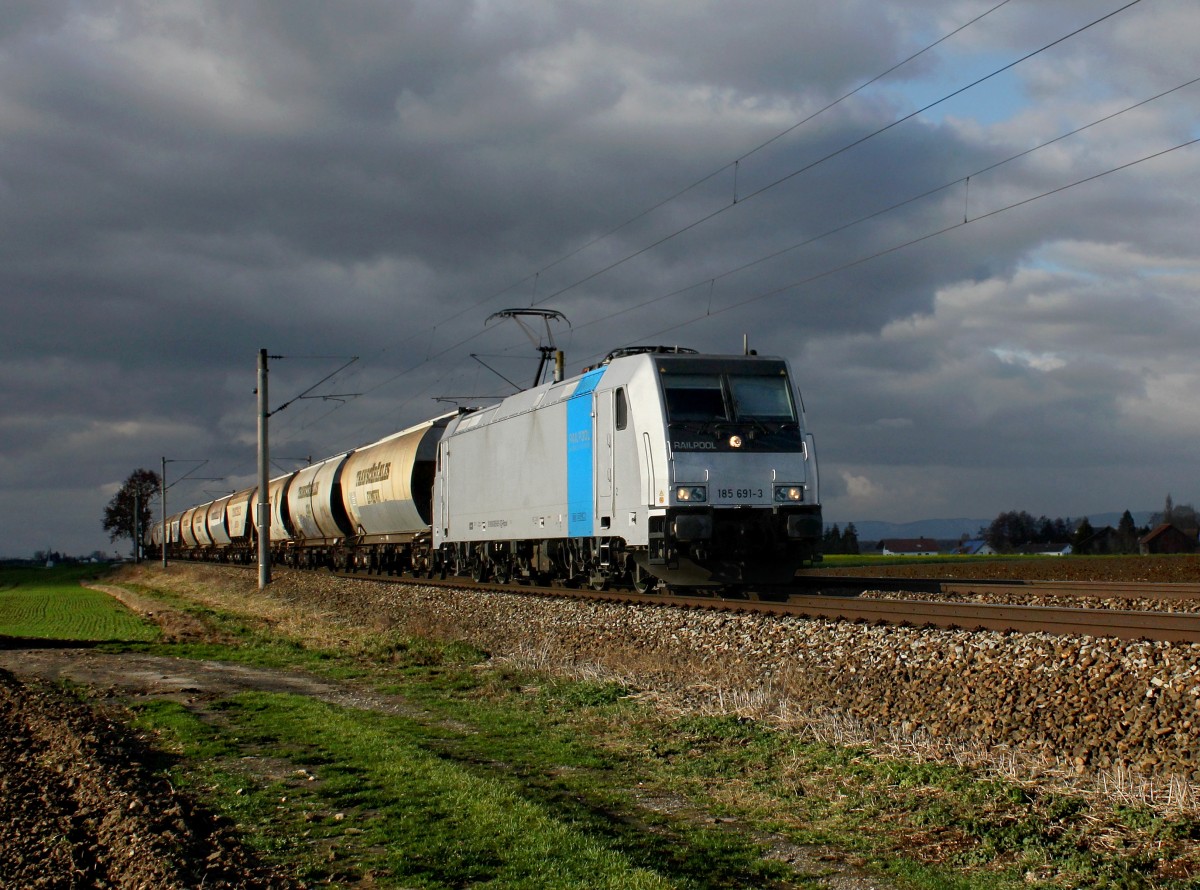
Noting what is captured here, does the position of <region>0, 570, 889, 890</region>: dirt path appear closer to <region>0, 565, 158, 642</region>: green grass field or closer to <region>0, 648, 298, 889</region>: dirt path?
<region>0, 648, 298, 889</region>: dirt path

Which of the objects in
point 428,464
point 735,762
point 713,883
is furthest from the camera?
point 428,464

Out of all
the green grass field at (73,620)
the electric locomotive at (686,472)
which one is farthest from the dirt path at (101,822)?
the green grass field at (73,620)

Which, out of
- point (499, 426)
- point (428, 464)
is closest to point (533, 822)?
point (499, 426)

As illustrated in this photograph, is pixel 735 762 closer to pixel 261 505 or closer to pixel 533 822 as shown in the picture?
pixel 533 822

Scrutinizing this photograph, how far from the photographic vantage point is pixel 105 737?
374 inches

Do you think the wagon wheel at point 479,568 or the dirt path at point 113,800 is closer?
the dirt path at point 113,800

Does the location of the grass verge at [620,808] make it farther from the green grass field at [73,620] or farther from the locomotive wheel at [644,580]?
the green grass field at [73,620]

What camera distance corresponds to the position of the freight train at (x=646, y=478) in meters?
16.6

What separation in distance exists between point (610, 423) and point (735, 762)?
33.2ft

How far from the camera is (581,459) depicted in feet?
63.3

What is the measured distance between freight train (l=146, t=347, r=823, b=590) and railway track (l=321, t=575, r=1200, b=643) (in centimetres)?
69

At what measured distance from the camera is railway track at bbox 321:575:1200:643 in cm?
970

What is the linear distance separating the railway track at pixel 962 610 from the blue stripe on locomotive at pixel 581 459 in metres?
1.26

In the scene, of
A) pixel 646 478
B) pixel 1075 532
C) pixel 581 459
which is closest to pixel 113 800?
pixel 646 478
